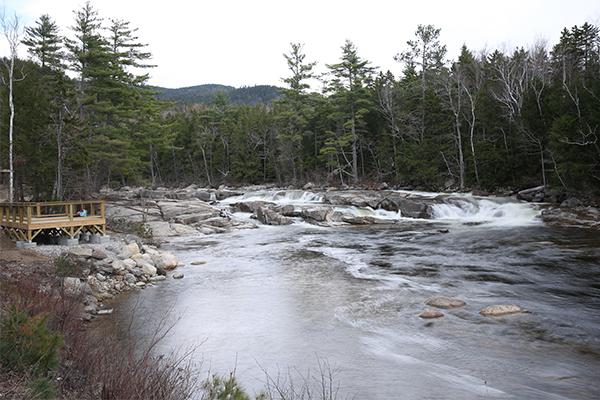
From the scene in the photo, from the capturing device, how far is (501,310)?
8281 mm

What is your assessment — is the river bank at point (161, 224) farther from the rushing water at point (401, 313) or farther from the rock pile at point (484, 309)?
the rock pile at point (484, 309)

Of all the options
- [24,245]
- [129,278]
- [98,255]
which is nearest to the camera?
[129,278]

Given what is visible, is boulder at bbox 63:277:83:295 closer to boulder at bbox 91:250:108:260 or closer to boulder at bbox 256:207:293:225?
boulder at bbox 91:250:108:260

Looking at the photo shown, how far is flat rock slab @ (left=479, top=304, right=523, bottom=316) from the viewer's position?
8219 millimetres

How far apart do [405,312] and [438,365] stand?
8.34ft

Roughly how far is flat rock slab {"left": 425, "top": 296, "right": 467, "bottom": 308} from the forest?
16.7 m

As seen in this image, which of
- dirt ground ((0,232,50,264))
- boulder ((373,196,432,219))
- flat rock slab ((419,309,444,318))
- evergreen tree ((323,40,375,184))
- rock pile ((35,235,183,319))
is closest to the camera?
flat rock slab ((419,309,444,318))

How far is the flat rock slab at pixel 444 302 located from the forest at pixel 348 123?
54.7ft

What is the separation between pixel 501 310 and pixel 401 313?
2110 millimetres

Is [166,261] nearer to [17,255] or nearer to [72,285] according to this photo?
[72,285]

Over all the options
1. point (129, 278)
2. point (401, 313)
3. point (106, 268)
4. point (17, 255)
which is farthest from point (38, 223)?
point (401, 313)

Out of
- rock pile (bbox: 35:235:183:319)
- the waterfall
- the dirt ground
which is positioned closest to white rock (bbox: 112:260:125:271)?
rock pile (bbox: 35:235:183:319)

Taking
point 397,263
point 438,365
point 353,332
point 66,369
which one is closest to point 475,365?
point 438,365

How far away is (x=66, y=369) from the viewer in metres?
4.12
